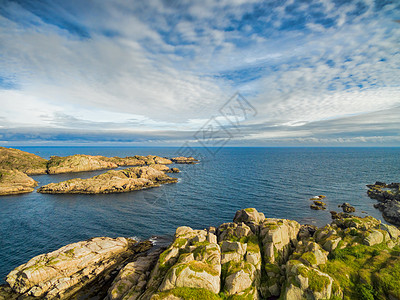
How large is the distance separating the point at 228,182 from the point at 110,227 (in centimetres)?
5510

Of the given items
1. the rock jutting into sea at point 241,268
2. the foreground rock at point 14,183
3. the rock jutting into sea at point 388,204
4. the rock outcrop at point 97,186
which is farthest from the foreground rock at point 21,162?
the rock jutting into sea at point 388,204

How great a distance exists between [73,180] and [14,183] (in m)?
23.4

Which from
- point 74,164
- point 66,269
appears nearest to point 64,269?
point 66,269

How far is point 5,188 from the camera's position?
7225 centimetres

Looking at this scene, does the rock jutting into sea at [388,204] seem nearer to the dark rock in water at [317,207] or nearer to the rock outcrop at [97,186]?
the dark rock in water at [317,207]

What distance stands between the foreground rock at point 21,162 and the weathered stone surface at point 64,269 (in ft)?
367

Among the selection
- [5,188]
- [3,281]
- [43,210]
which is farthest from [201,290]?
[5,188]

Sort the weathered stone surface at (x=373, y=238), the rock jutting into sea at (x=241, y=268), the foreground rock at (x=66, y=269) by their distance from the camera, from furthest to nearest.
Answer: the foreground rock at (x=66, y=269)
the weathered stone surface at (x=373, y=238)
the rock jutting into sea at (x=241, y=268)

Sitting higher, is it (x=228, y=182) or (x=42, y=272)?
(x=42, y=272)

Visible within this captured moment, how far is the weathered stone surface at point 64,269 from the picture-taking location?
24266 mm

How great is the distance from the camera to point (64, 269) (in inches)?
1057

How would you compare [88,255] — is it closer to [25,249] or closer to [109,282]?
[109,282]

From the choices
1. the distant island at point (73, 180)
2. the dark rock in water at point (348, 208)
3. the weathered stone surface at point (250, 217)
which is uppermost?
the weathered stone surface at point (250, 217)

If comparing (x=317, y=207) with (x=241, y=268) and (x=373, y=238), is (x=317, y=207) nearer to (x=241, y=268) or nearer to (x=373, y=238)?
(x=373, y=238)
